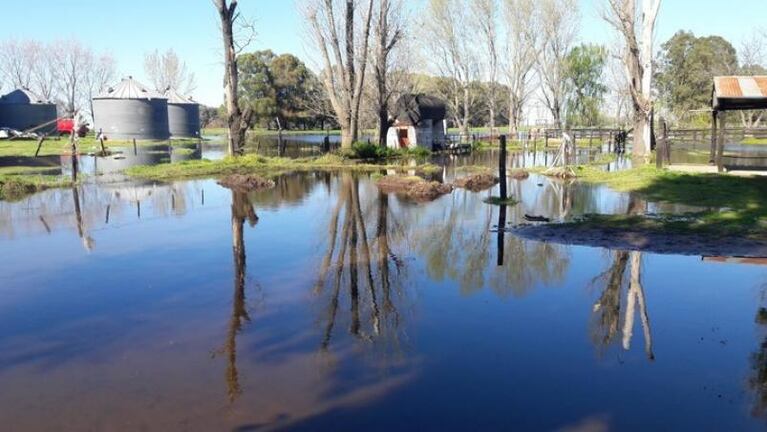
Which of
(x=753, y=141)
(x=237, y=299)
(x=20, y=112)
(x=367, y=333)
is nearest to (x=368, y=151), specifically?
(x=237, y=299)

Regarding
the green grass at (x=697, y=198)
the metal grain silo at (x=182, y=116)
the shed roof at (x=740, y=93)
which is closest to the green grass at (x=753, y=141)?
the green grass at (x=697, y=198)

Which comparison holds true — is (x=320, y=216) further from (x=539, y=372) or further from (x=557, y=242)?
(x=539, y=372)

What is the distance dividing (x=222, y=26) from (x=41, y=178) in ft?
38.9

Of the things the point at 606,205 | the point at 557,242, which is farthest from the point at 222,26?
the point at 557,242

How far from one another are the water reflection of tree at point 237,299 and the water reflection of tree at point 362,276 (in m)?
1.03

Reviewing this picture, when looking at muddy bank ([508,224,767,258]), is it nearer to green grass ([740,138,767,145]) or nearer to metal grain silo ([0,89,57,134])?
green grass ([740,138,767,145])

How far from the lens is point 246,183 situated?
2167cm

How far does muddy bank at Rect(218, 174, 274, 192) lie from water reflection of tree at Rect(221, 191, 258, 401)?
4.47m

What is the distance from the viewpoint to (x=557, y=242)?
11.8 metres

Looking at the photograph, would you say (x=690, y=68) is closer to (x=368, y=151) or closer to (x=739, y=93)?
(x=368, y=151)

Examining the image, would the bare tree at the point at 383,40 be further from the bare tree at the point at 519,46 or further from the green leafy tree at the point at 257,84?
the green leafy tree at the point at 257,84

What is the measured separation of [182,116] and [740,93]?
199 ft

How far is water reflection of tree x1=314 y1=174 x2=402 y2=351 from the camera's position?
7500 millimetres

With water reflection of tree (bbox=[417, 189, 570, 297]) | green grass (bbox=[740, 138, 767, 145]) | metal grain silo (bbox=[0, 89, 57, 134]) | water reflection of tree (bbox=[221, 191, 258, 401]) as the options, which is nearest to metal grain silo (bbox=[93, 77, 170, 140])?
metal grain silo (bbox=[0, 89, 57, 134])
